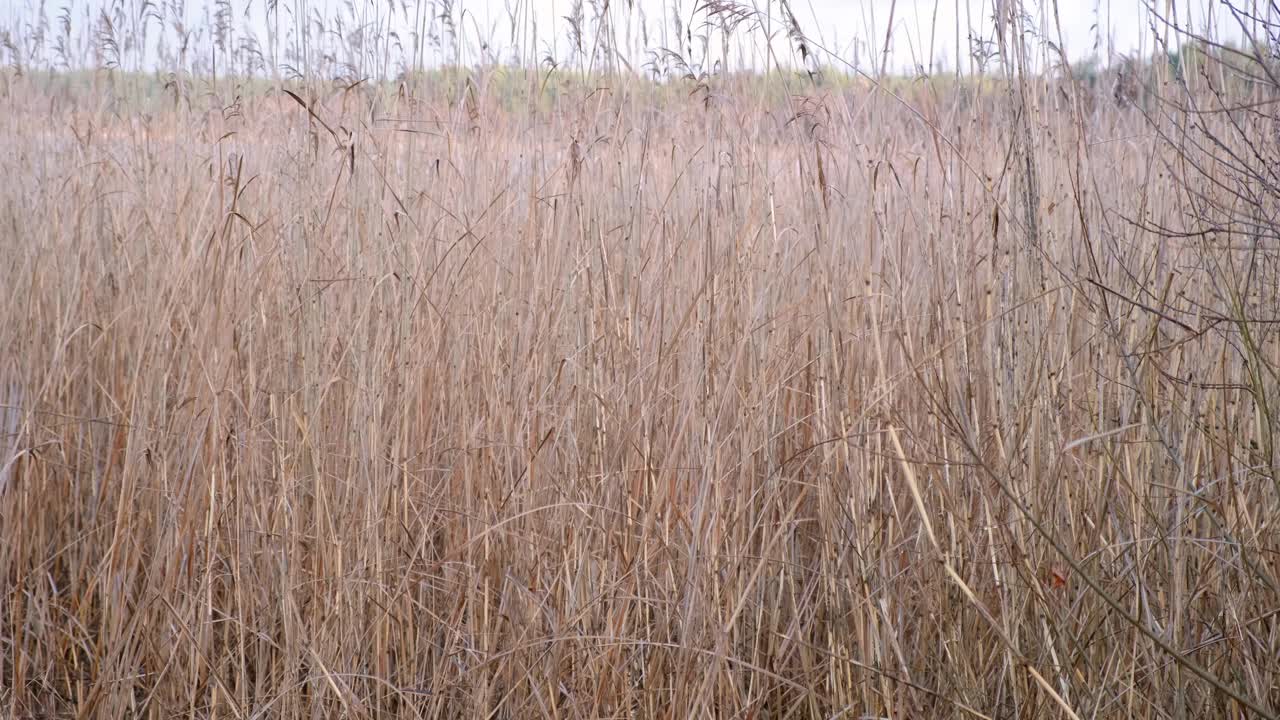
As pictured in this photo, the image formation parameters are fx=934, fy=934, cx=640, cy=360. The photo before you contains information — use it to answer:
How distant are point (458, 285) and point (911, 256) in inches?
36.0

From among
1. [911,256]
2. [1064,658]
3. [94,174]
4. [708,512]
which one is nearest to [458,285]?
[708,512]

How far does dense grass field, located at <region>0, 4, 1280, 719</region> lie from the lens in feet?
3.67

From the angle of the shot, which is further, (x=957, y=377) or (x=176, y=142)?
(x=176, y=142)

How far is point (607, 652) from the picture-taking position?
115cm

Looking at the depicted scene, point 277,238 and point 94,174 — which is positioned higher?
point 94,174

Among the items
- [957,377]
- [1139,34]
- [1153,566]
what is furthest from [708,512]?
[1139,34]

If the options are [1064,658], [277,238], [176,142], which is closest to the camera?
[1064,658]

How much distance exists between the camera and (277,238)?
169 centimetres

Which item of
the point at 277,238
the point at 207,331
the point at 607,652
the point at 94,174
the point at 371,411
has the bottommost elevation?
the point at 607,652

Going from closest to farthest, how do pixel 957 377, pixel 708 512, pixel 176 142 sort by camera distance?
pixel 708 512 < pixel 957 377 < pixel 176 142

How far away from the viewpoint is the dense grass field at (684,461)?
1.12 m

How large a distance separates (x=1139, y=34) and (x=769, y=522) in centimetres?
100

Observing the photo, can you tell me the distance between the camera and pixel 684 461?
143 centimetres

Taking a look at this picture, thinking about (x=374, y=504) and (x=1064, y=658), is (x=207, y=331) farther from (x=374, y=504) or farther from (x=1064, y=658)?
(x=1064, y=658)
